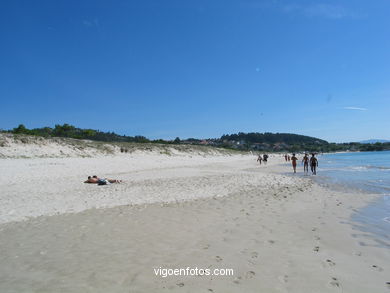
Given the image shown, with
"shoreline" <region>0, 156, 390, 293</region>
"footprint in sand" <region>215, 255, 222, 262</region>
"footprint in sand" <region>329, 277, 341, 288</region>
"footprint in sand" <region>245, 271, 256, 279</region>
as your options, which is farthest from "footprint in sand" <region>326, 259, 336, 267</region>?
"footprint in sand" <region>215, 255, 222, 262</region>

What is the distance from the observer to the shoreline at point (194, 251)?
11.5 feet

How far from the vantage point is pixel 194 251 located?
182 inches

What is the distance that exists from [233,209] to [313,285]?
4.62 meters

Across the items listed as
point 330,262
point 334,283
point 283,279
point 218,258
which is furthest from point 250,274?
point 330,262

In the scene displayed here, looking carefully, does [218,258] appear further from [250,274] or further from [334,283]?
[334,283]

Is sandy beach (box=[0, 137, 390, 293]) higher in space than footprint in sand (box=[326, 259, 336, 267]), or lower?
lower

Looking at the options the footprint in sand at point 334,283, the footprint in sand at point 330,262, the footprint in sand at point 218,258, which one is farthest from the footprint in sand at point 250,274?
the footprint in sand at point 330,262

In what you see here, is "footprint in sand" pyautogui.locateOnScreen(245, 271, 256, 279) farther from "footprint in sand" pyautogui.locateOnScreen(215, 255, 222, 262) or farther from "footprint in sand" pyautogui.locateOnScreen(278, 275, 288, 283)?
"footprint in sand" pyautogui.locateOnScreen(215, 255, 222, 262)

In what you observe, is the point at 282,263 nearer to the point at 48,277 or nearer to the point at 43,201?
the point at 48,277

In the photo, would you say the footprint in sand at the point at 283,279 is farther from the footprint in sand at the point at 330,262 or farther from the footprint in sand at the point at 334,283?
the footprint in sand at the point at 330,262

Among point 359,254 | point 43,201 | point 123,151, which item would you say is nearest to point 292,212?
point 359,254

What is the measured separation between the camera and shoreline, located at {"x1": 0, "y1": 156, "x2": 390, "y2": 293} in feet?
11.5

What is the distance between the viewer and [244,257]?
4.33 metres

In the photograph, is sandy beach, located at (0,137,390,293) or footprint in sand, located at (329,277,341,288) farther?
sandy beach, located at (0,137,390,293)
